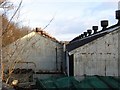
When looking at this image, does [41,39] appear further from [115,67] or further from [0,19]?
[0,19]

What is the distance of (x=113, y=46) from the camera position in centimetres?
2017

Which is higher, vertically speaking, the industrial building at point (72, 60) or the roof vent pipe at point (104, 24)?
the roof vent pipe at point (104, 24)

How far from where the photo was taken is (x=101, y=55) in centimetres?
2036

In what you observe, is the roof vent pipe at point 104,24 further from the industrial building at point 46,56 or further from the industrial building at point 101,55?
the industrial building at point 101,55

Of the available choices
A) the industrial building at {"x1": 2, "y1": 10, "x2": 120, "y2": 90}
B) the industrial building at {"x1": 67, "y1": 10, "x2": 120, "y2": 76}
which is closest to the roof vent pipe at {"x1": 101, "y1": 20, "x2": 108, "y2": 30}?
the industrial building at {"x1": 2, "y1": 10, "x2": 120, "y2": 90}

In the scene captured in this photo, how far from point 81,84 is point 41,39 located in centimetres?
2143

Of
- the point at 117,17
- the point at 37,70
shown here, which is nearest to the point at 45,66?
the point at 37,70

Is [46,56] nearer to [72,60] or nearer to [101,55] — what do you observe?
[72,60]

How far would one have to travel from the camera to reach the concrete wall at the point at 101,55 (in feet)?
66.1

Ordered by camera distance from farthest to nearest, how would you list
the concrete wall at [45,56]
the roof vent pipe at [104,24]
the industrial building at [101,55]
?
the concrete wall at [45,56] < the roof vent pipe at [104,24] < the industrial building at [101,55]

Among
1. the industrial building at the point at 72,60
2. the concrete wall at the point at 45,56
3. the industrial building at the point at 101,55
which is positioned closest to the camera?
the industrial building at the point at 72,60

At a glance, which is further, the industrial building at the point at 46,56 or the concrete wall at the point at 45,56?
the concrete wall at the point at 45,56

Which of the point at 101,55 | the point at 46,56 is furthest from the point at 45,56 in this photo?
the point at 101,55

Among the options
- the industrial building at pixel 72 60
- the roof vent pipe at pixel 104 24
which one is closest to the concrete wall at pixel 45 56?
the industrial building at pixel 72 60
